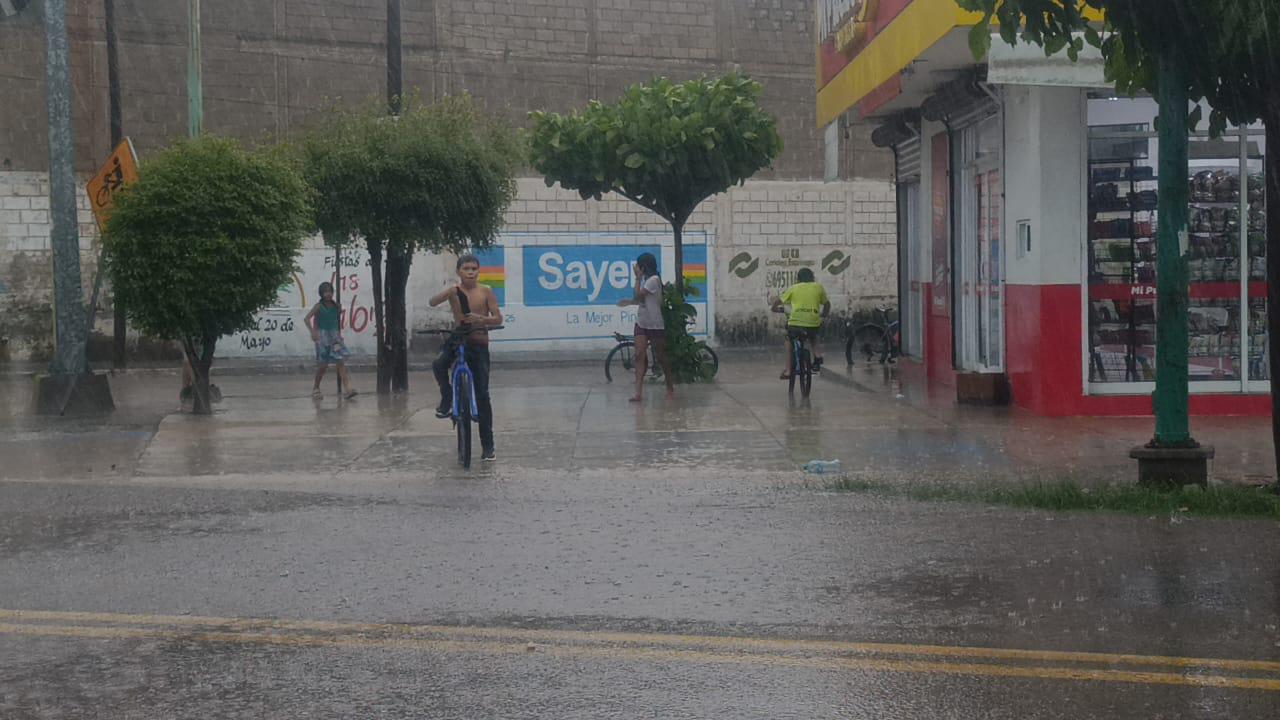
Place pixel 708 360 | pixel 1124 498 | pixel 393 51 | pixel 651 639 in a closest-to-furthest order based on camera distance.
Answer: pixel 651 639
pixel 1124 498
pixel 708 360
pixel 393 51

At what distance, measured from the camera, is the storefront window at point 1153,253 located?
47.4 ft

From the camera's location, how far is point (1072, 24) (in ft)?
31.9

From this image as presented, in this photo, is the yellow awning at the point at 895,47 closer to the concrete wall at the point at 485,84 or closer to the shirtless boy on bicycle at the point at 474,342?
the shirtless boy on bicycle at the point at 474,342

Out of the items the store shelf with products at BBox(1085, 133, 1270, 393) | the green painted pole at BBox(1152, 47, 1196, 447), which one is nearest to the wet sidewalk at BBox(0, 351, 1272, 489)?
the store shelf with products at BBox(1085, 133, 1270, 393)

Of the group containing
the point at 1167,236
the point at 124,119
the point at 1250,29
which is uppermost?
the point at 124,119

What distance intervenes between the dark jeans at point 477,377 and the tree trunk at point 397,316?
858 centimetres

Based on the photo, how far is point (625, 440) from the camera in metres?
13.5

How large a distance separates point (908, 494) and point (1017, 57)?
461cm

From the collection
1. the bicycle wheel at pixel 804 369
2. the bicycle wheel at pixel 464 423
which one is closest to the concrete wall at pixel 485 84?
the bicycle wheel at pixel 804 369

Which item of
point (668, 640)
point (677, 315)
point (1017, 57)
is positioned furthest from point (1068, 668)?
point (677, 315)

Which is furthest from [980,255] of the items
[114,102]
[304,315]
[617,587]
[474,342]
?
[114,102]

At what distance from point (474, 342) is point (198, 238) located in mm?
5081

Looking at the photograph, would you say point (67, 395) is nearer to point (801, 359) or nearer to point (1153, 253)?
point (801, 359)

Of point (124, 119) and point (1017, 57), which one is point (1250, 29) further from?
point (124, 119)
